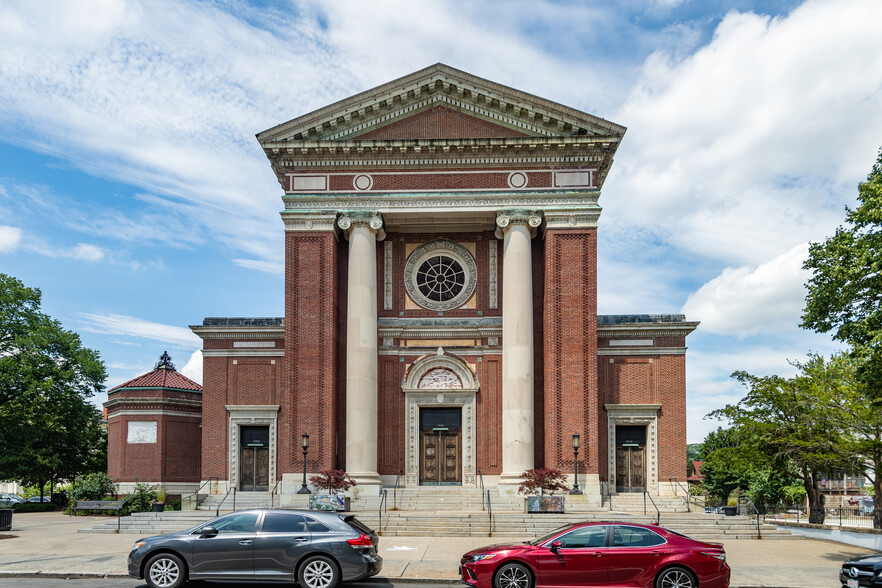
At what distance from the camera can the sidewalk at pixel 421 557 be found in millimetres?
18297

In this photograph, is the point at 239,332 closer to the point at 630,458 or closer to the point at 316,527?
the point at 630,458

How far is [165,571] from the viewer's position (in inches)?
621

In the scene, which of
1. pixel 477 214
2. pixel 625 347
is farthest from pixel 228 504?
pixel 625 347

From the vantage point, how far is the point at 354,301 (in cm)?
3525

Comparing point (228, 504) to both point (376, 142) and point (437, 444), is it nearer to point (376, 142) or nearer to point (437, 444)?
point (437, 444)

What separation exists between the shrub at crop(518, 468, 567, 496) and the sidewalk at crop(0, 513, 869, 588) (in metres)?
5.53

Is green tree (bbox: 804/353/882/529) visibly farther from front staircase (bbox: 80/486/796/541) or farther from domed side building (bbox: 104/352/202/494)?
domed side building (bbox: 104/352/202/494)

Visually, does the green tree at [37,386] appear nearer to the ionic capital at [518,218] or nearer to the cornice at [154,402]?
the cornice at [154,402]

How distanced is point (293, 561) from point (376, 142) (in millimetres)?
22817

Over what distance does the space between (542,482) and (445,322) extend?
9.01 metres

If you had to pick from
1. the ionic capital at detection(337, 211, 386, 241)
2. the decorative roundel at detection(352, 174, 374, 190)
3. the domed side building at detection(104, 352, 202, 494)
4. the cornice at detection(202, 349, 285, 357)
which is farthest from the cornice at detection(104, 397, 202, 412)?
the decorative roundel at detection(352, 174, 374, 190)

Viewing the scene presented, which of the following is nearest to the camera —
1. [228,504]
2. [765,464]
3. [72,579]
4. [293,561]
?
[293,561]

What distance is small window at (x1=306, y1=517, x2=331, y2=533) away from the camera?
1598 cm

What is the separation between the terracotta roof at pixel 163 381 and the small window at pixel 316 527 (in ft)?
89.3
